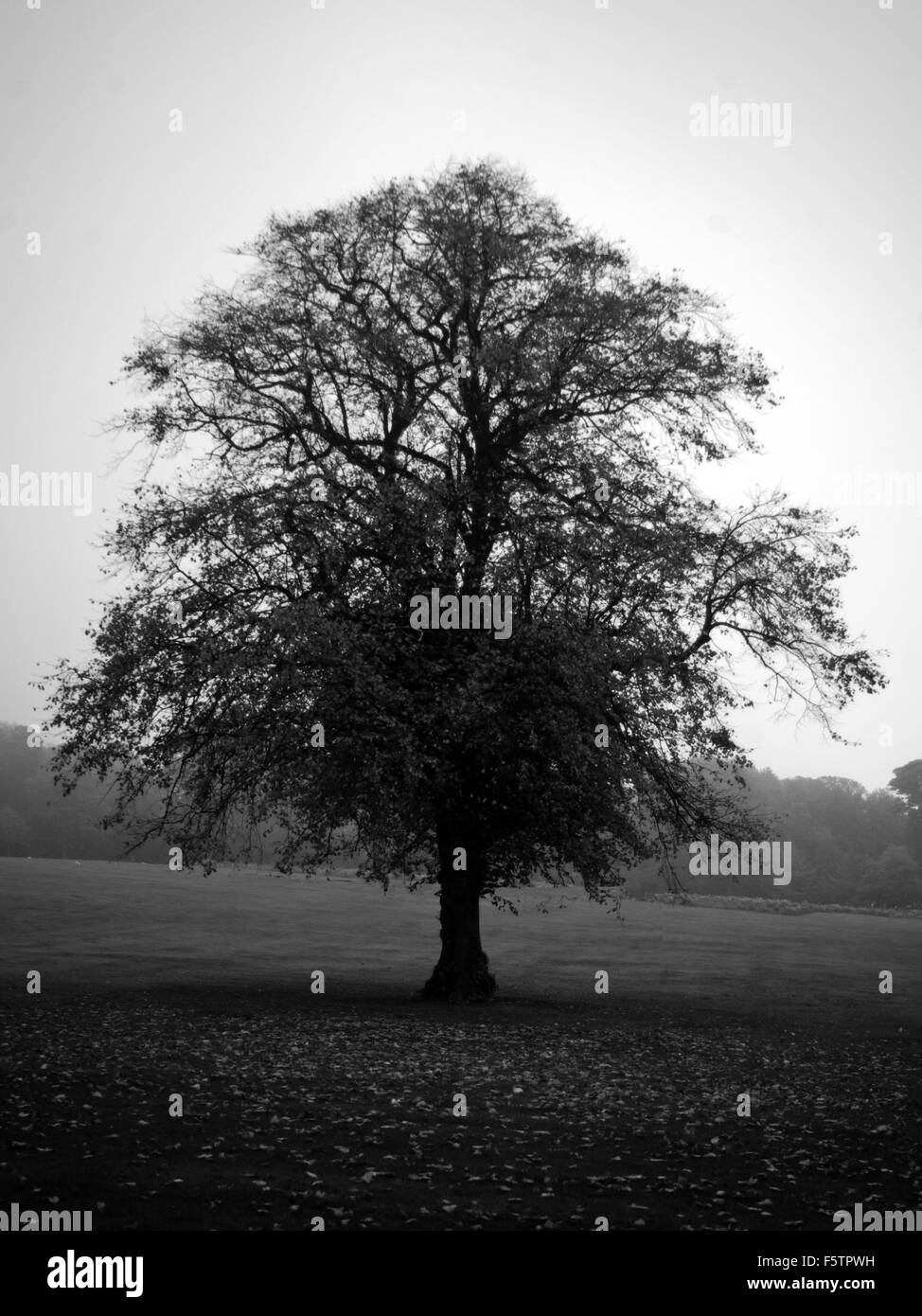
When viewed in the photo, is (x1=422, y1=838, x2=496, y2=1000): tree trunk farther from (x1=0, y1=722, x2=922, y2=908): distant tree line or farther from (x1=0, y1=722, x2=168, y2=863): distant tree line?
(x1=0, y1=722, x2=168, y2=863): distant tree line

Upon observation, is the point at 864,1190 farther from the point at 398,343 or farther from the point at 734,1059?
the point at 398,343

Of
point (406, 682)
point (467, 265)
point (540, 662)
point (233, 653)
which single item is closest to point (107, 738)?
point (233, 653)

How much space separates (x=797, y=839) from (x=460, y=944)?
127 meters

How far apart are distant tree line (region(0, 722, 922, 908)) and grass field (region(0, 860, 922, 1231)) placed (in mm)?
82687

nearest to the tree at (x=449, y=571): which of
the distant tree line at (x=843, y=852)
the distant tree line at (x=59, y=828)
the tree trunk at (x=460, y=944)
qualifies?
the tree trunk at (x=460, y=944)

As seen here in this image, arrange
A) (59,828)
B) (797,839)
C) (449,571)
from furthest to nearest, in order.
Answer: (797,839), (59,828), (449,571)

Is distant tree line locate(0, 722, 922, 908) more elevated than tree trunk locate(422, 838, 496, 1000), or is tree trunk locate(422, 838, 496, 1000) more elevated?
tree trunk locate(422, 838, 496, 1000)

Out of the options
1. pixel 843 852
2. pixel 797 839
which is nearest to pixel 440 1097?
pixel 797 839

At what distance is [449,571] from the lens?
25.9m

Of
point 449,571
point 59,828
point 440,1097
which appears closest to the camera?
point 440,1097

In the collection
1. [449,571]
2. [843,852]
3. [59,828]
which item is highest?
[449,571]

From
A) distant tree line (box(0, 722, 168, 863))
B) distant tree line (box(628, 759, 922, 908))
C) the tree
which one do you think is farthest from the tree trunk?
distant tree line (box(0, 722, 168, 863))

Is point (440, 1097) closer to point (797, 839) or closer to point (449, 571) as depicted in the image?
point (449, 571)

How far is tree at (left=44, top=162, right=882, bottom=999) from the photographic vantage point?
24.3 meters
